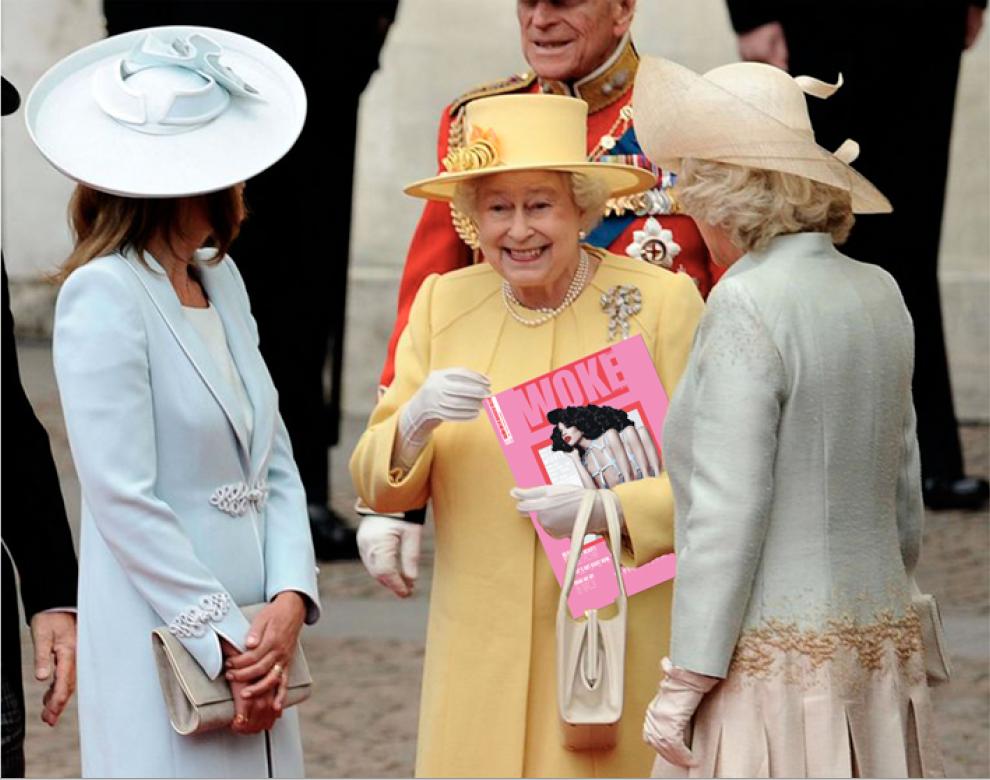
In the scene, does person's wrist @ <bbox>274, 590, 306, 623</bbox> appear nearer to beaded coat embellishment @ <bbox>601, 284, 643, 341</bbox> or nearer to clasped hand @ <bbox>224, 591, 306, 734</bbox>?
clasped hand @ <bbox>224, 591, 306, 734</bbox>

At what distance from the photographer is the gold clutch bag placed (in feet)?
10.1

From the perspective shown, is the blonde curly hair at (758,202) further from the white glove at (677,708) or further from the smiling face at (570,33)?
the smiling face at (570,33)

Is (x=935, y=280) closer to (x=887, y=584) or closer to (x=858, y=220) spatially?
(x=858, y=220)

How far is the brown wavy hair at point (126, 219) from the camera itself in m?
3.19

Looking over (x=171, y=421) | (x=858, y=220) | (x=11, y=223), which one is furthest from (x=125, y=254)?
(x=11, y=223)

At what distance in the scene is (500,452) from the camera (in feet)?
12.2

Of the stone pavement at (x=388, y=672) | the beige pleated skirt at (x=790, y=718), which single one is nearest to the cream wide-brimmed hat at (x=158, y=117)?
the beige pleated skirt at (x=790, y=718)

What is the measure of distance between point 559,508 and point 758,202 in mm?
701

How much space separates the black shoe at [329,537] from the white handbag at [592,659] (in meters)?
3.98

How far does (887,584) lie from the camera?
3123mm

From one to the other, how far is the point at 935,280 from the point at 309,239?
2.53 m

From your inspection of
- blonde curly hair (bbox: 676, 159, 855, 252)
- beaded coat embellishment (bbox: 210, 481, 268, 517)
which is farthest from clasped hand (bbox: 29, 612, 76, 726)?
blonde curly hair (bbox: 676, 159, 855, 252)

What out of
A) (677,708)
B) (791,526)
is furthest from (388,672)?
(791,526)

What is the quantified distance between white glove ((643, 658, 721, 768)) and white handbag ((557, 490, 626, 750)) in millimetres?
419
